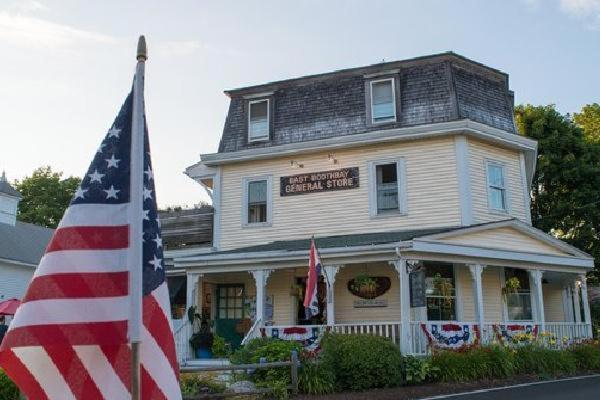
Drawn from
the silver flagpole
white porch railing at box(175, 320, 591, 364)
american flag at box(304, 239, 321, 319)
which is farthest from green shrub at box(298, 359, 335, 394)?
the silver flagpole

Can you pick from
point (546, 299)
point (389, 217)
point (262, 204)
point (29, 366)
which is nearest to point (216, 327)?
point (262, 204)

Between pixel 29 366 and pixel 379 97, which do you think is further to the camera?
pixel 379 97

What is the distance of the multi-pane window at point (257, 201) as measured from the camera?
21094 mm

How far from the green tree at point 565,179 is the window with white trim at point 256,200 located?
48.1ft

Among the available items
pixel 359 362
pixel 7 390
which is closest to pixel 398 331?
pixel 359 362

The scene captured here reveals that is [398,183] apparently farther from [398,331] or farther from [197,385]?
[197,385]

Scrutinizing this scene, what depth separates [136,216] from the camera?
3.88 meters

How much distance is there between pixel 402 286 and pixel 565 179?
16.9 metres

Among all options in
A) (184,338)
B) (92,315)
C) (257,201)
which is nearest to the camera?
(92,315)

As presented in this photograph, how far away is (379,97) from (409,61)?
1.47 metres

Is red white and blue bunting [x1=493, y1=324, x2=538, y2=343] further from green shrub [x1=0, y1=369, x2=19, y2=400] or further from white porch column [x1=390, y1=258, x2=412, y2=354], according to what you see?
green shrub [x1=0, y1=369, x2=19, y2=400]

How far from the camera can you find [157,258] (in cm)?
415

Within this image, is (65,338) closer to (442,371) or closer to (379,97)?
(442,371)

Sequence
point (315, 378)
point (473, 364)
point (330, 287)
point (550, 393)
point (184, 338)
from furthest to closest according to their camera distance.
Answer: point (184, 338) → point (330, 287) → point (473, 364) → point (315, 378) → point (550, 393)
